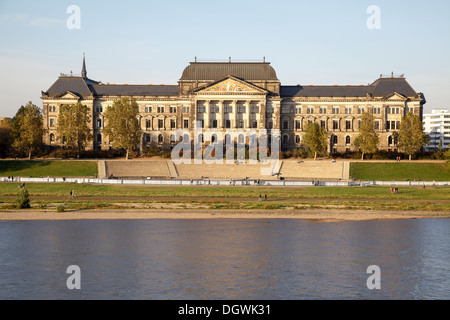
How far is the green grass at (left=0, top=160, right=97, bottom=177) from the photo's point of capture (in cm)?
10575

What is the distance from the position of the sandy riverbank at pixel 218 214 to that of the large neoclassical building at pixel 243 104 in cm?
7738

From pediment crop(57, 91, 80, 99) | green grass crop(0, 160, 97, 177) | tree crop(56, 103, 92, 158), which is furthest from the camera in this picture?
pediment crop(57, 91, 80, 99)

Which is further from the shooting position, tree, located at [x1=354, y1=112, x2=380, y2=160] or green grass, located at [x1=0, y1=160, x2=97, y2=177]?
tree, located at [x1=354, y1=112, x2=380, y2=160]

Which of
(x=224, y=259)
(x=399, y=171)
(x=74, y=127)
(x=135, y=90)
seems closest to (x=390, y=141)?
(x=399, y=171)

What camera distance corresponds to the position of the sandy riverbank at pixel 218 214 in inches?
2451

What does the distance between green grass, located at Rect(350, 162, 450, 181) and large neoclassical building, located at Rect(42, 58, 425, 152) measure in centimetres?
3224

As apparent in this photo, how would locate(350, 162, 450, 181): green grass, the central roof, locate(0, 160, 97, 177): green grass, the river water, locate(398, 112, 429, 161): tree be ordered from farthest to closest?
1. the central roof
2. locate(398, 112, 429, 161): tree
3. locate(0, 160, 97, 177): green grass
4. locate(350, 162, 450, 181): green grass
5. the river water

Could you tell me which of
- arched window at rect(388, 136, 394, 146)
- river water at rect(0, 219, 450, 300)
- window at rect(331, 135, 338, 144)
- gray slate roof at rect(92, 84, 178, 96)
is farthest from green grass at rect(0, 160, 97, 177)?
arched window at rect(388, 136, 394, 146)

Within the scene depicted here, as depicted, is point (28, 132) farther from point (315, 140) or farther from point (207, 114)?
point (315, 140)

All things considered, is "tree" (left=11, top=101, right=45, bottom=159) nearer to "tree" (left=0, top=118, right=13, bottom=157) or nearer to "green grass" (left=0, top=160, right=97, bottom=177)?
"tree" (left=0, top=118, right=13, bottom=157)

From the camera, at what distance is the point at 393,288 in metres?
36.8

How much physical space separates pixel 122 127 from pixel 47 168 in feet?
65.3

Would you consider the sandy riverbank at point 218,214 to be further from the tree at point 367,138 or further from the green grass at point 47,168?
the tree at point 367,138
